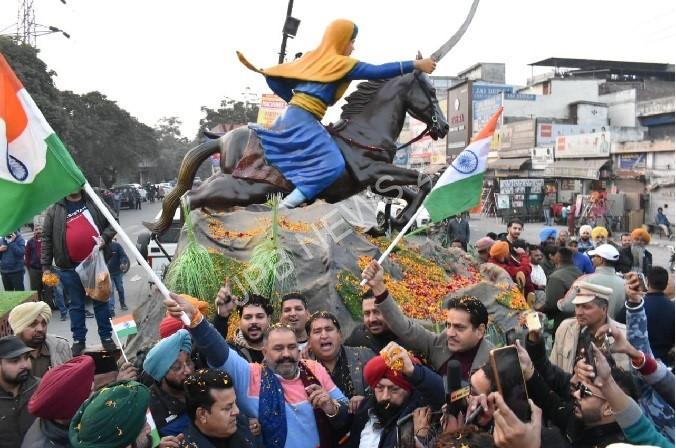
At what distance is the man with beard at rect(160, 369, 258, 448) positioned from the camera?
255cm

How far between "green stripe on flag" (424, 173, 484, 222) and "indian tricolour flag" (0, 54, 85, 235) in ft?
8.76

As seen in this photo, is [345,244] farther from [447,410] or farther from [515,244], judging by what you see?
[447,410]

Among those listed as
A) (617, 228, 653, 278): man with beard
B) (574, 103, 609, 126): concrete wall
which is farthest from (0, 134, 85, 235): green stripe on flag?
(574, 103, 609, 126): concrete wall

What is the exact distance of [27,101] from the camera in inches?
126

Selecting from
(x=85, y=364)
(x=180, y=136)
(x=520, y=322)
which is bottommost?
(x=520, y=322)

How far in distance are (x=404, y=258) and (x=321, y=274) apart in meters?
1.57

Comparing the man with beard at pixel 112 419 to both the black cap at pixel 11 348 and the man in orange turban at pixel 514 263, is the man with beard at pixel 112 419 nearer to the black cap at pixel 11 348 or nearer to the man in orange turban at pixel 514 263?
the black cap at pixel 11 348

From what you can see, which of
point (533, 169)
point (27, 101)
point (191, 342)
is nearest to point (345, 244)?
→ point (191, 342)

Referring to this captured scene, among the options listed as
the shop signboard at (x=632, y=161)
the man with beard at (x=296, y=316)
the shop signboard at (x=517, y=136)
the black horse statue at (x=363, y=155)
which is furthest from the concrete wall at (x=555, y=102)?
the man with beard at (x=296, y=316)

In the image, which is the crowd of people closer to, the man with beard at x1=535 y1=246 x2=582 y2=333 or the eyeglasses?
the eyeglasses

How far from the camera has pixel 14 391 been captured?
3.10 metres

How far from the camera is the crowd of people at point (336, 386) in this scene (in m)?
2.33

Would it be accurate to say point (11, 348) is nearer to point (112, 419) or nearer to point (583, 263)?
point (112, 419)

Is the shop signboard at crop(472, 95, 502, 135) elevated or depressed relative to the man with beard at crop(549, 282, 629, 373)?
elevated
